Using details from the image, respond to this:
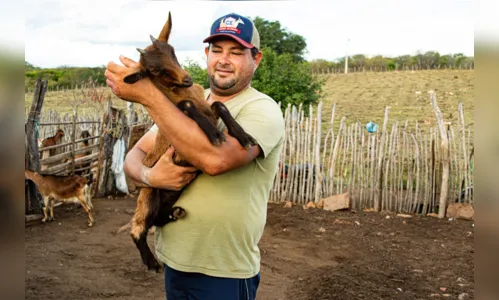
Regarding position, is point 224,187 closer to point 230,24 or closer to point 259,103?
point 259,103

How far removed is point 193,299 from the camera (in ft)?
7.84

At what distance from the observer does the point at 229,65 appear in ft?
7.86

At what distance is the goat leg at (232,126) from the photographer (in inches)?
83.8

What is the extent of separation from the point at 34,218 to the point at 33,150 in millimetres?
1297

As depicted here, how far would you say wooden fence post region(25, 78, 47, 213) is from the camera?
8.50 meters

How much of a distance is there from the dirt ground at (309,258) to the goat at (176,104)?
3.55 m

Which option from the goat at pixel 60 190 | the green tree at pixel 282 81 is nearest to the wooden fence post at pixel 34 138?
the goat at pixel 60 190

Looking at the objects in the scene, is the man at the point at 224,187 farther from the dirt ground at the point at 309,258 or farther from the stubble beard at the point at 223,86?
the dirt ground at the point at 309,258

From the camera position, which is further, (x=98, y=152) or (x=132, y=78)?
(x=98, y=152)

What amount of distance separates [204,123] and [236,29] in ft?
1.71

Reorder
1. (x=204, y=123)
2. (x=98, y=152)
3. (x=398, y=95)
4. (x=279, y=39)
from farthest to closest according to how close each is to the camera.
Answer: (x=279, y=39) < (x=398, y=95) < (x=98, y=152) < (x=204, y=123)

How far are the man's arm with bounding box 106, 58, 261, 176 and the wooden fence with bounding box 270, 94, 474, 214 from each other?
7.76 meters

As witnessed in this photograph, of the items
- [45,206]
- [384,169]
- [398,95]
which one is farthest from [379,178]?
[398,95]

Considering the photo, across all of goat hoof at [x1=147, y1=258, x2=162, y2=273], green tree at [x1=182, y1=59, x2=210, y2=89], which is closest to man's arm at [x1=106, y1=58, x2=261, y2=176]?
goat hoof at [x1=147, y1=258, x2=162, y2=273]
